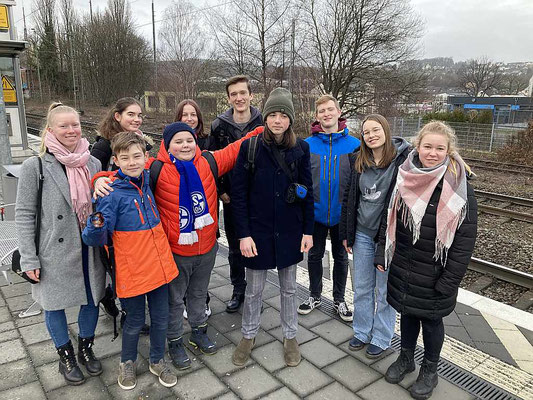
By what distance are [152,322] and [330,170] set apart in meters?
2.00

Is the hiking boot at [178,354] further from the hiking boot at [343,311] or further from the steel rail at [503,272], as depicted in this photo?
the steel rail at [503,272]

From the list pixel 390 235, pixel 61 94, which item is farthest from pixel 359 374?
pixel 61 94

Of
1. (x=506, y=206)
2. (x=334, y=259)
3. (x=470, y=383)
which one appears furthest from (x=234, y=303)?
(x=506, y=206)

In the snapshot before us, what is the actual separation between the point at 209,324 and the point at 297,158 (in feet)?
6.08

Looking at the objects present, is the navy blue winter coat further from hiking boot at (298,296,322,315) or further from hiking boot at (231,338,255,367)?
hiking boot at (298,296,322,315)

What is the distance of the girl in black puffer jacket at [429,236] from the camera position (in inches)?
107

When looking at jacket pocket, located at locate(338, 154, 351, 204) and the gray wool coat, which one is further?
jacket pocket, located at locate(338, 154, 351, 204)

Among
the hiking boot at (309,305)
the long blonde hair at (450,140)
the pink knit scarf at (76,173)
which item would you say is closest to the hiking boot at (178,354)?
the pink knit scarf at (76,173)

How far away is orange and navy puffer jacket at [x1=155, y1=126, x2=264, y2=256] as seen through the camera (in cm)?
303

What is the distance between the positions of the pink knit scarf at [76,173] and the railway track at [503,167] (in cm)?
1468

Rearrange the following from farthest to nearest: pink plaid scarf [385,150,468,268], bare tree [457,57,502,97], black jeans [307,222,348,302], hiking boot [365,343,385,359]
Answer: bare tree [457,57,502,97], black jeans [307,222,348,302], hiking boot [365,343,385,359], pink plaid scarf [385,150,468,268]

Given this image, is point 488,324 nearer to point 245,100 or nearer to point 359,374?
point 359,374

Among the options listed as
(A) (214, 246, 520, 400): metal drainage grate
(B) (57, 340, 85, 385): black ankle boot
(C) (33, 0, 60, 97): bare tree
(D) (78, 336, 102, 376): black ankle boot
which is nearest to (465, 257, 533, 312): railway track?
(A) (214, 246, 520, 400): metal drainage grate

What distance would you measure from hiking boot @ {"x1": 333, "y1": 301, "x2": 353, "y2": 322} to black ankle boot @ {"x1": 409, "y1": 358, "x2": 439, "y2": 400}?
3.41 ft
